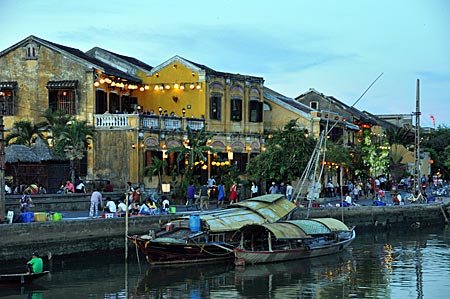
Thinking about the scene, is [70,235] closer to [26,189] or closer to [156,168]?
[26,189]

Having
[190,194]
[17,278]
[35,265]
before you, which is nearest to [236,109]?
[190,194]

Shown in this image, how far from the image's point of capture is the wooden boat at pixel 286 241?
3334 centimetres

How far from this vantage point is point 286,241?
34812 mm

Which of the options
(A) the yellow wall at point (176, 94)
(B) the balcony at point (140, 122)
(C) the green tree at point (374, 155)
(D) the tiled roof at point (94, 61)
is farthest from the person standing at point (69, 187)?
(C) the green tree at point (374, 155)

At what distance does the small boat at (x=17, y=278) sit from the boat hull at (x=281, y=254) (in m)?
8.91

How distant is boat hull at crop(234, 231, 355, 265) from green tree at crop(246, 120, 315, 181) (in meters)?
10.8

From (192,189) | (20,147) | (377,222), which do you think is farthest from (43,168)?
(377,222)

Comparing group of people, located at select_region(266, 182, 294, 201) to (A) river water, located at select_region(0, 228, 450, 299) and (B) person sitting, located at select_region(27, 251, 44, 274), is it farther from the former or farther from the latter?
(B) person sitting, located at select_region(27, 251, 44, 274)

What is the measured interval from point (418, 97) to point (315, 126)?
25.0 feet

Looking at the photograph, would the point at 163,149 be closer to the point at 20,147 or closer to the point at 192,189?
the point at 192,189

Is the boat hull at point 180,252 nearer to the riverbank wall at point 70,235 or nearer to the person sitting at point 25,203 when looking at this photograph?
the riverbank wall at point 70,235

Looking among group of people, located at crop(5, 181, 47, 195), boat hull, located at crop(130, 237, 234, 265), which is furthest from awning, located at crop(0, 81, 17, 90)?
boat hull, located at crop(130, 237, 234, 265)

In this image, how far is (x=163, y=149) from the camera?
4784cm

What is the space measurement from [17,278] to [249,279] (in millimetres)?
8730
